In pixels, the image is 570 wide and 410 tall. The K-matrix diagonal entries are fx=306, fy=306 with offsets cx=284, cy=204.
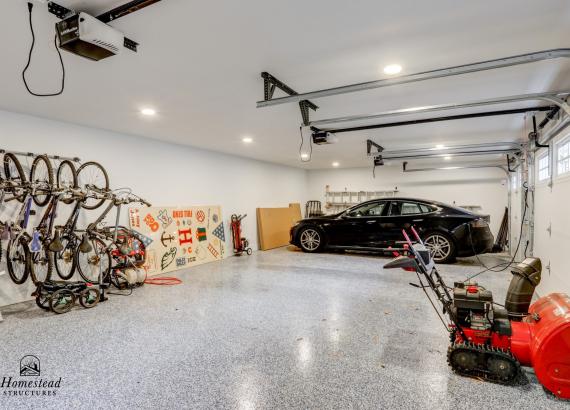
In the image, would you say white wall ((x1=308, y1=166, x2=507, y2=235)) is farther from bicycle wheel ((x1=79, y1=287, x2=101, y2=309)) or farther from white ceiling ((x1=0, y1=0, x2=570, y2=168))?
bicycle wheel ((x1=79, y1=287, x2=101, y2=309))

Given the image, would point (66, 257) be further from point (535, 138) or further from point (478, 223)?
point (478, 223)

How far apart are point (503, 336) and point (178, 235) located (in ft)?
16.0

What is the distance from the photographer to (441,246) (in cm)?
559

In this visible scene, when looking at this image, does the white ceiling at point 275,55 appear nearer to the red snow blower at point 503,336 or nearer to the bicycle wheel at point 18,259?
the red snow blower at point 503,336

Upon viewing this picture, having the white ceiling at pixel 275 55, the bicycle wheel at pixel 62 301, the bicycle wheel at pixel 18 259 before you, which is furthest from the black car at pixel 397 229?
the bicycle wheel at pixel 18 259

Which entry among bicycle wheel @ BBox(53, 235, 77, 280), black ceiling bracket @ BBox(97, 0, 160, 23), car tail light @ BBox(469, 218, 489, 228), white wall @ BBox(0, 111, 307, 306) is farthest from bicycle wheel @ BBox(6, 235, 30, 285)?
car tail light @ BBox(469, 218, 489, 228)

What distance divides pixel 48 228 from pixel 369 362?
12.7 feet

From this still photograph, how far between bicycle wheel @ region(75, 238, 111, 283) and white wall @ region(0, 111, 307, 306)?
0.59 metres

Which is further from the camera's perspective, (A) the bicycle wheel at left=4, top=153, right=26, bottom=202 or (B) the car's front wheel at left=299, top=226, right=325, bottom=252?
(B) the car's front wheel at left=299, top=226, right=325, bottom=252

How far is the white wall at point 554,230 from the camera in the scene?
9.20 ft

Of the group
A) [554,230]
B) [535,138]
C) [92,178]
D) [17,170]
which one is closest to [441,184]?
[535,138]

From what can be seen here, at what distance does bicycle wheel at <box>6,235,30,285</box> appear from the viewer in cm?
342

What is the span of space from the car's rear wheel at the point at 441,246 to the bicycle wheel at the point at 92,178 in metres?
5.41

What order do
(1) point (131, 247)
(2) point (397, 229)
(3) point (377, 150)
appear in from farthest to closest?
(3) point (377, 150), (2) point (397, 229), (1) point (131, 247)
